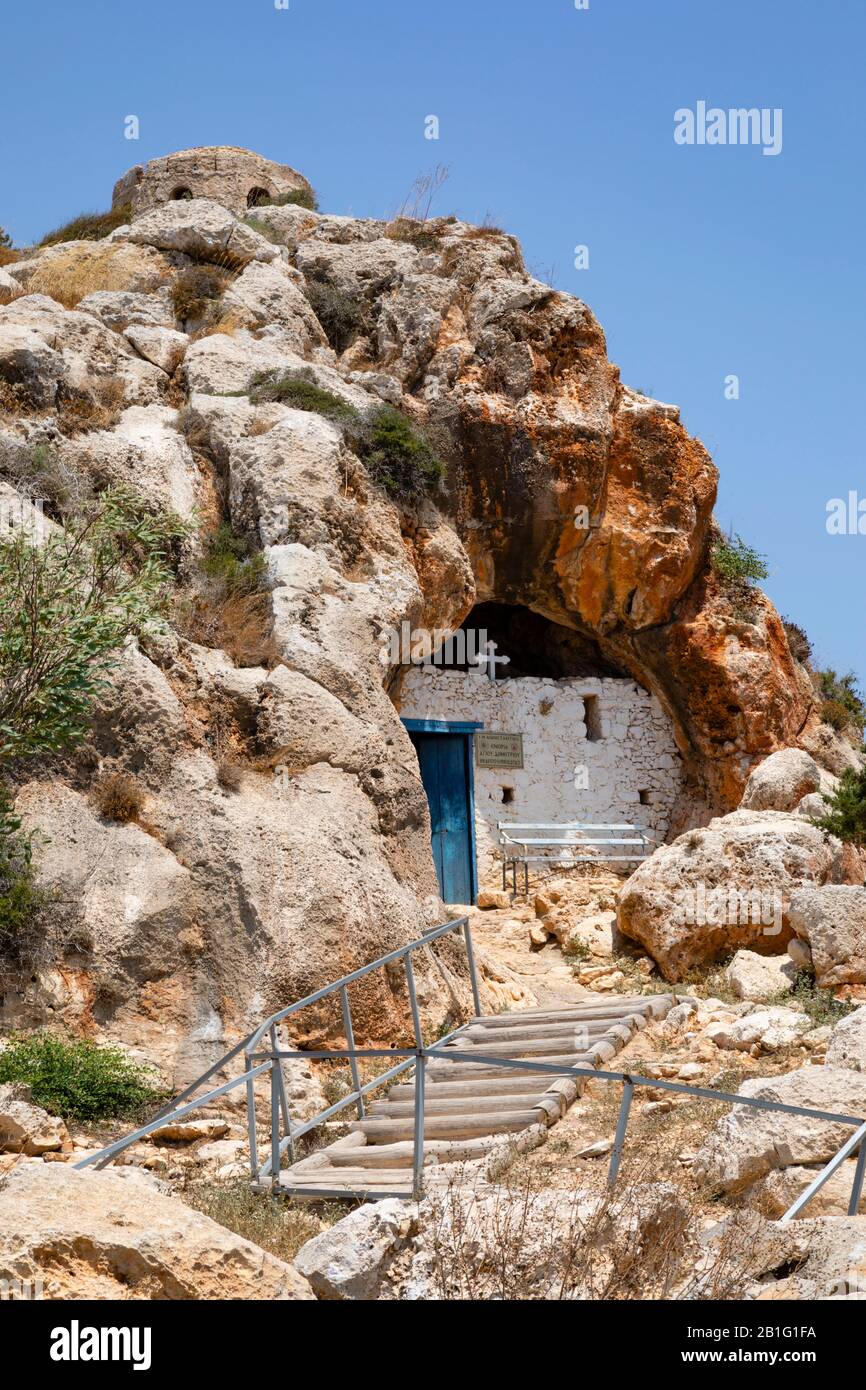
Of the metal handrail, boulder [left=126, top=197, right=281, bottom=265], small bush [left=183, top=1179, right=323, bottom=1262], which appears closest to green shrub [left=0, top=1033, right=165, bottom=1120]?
the metal handrail

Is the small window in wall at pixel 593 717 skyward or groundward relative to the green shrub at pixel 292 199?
groundward

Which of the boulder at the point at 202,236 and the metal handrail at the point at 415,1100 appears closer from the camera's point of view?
the metal handrail at the point at 415,1100

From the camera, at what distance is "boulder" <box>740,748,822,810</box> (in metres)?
15.4

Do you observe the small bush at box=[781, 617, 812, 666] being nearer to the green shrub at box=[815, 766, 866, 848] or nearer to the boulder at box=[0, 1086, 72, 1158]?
the green shrub at box=[815, 766, 866, 848]

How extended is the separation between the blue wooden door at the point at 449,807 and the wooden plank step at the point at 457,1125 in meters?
8.08

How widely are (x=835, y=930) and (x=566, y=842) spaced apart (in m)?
6.54

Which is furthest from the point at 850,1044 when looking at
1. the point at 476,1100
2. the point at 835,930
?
the point at 835,930

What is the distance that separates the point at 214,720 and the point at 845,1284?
7.64 m

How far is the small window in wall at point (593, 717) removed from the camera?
60.8 feet

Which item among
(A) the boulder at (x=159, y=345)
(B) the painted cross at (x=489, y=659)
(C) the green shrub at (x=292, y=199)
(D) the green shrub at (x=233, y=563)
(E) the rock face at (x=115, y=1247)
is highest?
(C) the green shrub at (x=292, y=199)

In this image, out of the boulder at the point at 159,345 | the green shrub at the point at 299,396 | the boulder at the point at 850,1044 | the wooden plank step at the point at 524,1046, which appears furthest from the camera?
the boulder at the point at 159,345

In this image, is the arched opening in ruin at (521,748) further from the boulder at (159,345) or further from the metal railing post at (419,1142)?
the metal railing post at (419,1142)

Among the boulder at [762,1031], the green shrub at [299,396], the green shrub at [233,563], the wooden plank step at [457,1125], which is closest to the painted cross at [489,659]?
the green shrub at [299,396]

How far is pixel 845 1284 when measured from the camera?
→ 484 cm
